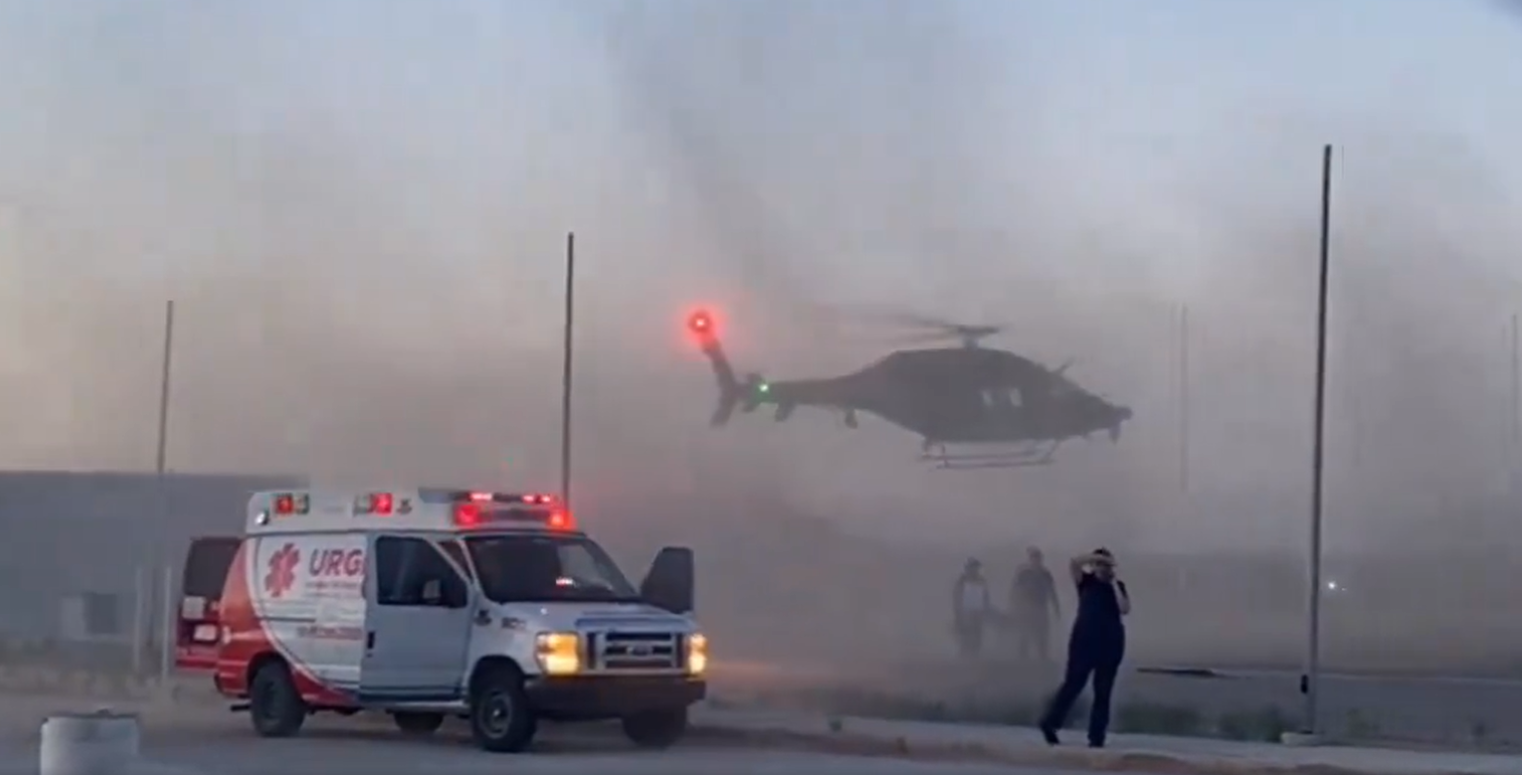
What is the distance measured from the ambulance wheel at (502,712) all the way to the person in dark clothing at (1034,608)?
11125 mm

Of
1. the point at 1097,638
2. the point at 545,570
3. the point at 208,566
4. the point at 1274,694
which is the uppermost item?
the point at 545,570

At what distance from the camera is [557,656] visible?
20.1 meters

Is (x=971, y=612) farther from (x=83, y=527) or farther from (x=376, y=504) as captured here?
(x=83, y=527)

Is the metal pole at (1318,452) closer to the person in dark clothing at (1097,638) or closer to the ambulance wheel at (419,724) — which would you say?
the person in dark clothing at (1097,638)

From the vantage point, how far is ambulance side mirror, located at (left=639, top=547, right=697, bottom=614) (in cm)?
2209

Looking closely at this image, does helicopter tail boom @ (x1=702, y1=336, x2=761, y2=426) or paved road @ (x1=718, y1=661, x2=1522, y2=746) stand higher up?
helicopter tail boom @ (x1=702, y1=336, x2=761, y2=426)

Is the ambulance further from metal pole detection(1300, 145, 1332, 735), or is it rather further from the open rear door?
metal pole detection(1300, 145, 1332, 735)

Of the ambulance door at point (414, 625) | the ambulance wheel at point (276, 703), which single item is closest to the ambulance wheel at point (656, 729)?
the ambulance door at point (414, 625)

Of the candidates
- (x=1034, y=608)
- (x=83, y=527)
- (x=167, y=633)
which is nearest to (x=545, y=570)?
(x=1034, y=608)

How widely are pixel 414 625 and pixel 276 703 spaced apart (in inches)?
83.1

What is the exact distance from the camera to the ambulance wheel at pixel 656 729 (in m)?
21.5

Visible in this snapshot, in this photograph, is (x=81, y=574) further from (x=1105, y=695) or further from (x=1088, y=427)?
(x=1105, y=695)

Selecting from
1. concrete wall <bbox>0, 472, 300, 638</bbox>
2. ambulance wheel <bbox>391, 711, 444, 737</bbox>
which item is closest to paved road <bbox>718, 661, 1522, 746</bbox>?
ambulance wheel <bbox>391, 711, 444, 737</bbox>

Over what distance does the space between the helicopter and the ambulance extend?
65.5 feet
